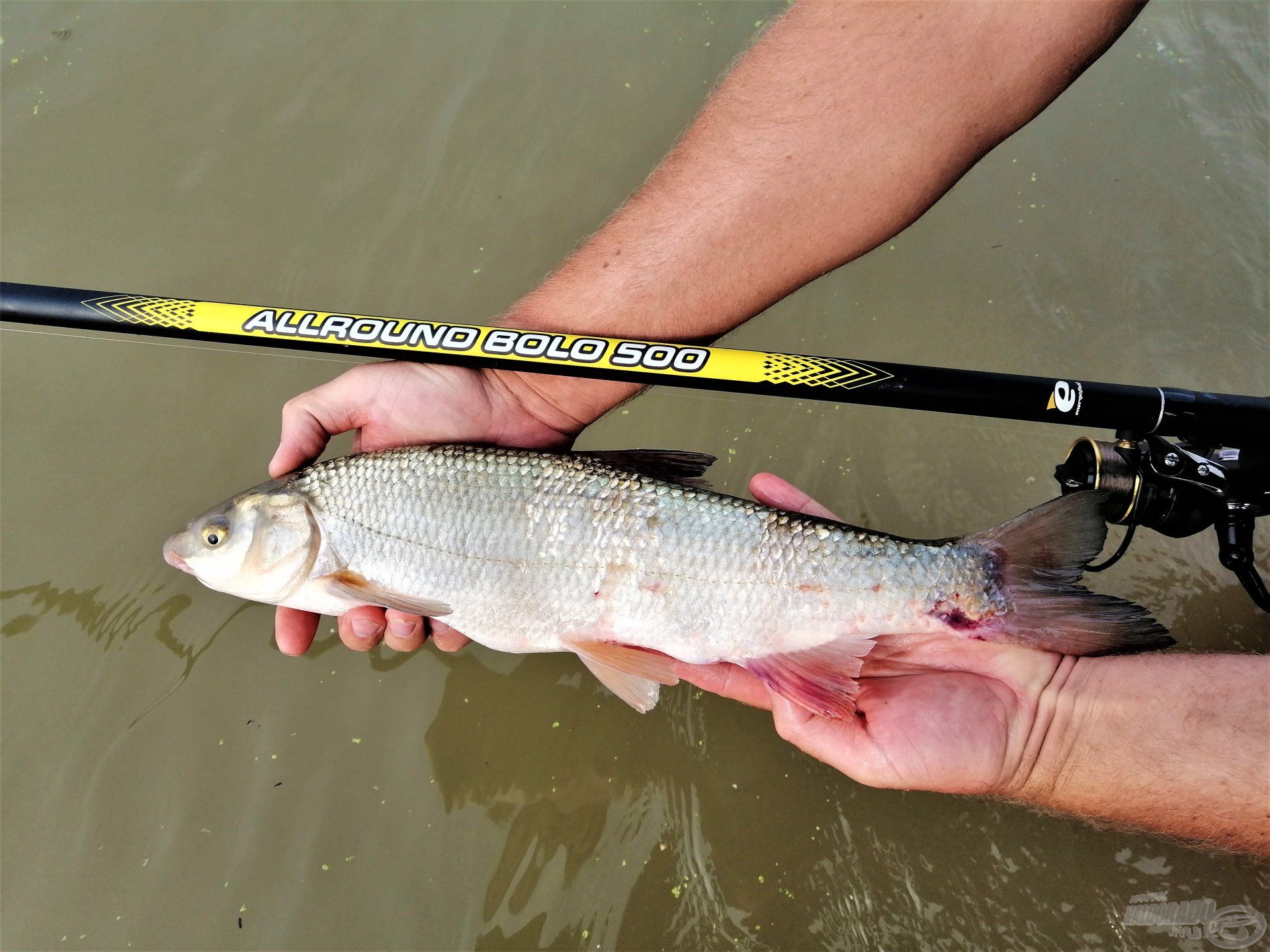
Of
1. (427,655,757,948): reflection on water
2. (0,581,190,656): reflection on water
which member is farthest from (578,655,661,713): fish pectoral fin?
(0,581,190,656): reflection on water

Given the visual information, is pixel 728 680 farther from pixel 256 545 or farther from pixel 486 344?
pixel 256 545

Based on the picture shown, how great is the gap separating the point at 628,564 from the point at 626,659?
290 mm

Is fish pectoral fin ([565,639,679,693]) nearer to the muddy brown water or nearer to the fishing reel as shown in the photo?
the muddy brown water

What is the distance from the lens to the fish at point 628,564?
6.82 feet

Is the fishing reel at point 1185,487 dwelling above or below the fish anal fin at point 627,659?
above

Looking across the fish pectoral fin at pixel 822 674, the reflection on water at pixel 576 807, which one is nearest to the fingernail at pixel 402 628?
the reflection on water at pixel 576 807

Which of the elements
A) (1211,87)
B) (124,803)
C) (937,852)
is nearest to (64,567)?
(124,803)

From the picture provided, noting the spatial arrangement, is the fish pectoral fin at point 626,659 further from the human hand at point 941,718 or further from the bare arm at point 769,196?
the bare arm at point 769,196

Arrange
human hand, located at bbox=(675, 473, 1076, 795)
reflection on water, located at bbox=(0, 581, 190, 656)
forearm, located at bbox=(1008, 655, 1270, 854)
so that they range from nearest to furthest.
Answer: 1. forearm, located at bbox=(1008, 655, 1270, 854)
2. human hand, located at bbox=(675, 473, 1076, 795)
3. reflection on water, located at bbox=(0, 581, 190, 656)

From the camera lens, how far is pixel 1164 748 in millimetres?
2012

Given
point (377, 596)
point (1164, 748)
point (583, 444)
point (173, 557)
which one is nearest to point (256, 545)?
point (173, 557)

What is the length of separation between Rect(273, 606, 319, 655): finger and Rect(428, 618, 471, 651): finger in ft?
1.33

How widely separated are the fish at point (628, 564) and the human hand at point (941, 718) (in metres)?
0.11

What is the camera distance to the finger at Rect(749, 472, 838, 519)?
255 centimetres
